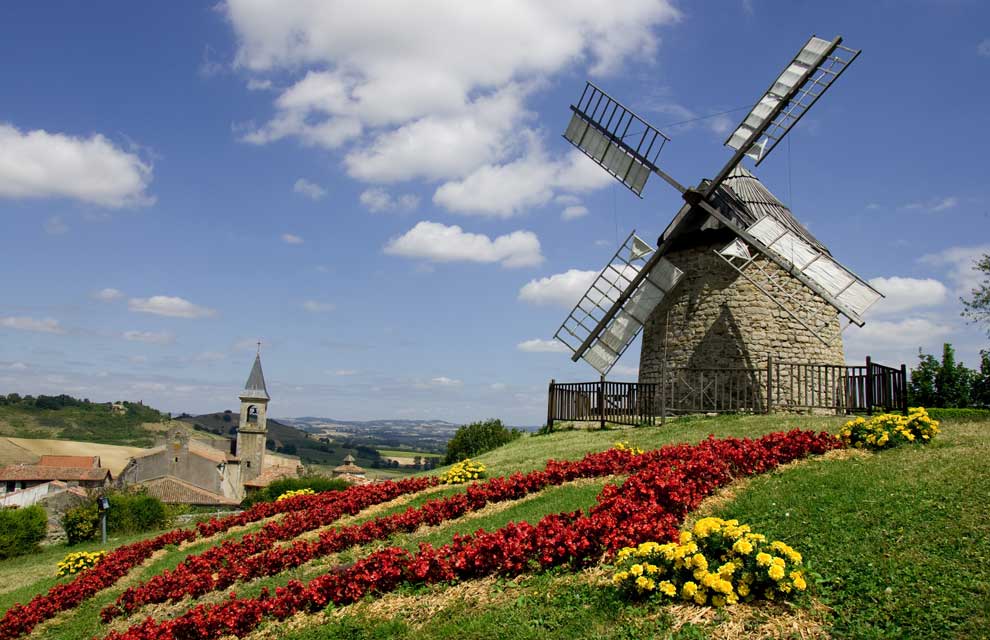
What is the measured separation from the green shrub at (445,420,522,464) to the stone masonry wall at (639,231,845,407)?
1866 cm

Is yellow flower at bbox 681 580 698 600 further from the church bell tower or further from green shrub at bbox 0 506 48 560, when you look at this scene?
the church bell tower

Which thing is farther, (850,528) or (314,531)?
(314,531)

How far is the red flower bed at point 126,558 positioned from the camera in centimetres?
1043

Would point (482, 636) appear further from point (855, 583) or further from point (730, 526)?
point (855, 583)

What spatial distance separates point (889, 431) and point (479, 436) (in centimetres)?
2984

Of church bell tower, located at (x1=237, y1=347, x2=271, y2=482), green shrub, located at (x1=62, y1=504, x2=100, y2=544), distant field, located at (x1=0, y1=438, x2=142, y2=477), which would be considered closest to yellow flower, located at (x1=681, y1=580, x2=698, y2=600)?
green shrub, located at (x1=62, y1=504, x2=100, y2=544)

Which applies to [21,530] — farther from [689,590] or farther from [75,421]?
[75,421]

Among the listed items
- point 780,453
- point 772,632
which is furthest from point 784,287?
point 772,632

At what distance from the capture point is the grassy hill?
5375 mm

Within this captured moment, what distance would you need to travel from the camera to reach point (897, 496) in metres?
7.77

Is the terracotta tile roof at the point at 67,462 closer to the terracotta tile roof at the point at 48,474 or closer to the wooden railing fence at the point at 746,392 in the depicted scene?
the terracotta tile roof at the point at 48,474

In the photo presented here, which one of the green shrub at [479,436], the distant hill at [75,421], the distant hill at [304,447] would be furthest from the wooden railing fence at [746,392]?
the distant hill at [304,447]

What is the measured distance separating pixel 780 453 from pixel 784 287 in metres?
11.0

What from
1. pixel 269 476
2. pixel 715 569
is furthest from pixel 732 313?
pixel 269 476
